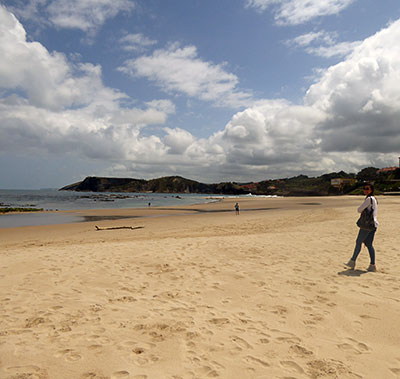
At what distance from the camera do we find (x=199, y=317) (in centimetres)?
477

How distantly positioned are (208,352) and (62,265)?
6.41 meters

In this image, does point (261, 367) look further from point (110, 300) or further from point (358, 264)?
point (358, 264)

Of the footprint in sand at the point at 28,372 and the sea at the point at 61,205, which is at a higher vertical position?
the footprint in sand at the point at 28,372

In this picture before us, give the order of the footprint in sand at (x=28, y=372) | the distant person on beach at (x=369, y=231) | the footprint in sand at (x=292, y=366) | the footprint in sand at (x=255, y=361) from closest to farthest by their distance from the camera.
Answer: the footprint in sand at (x=28, y=372) → the footprint in sand at (x=292, y=366) → the footprint in sand at (x=255, y=361) → the distant person on beach at (x=369, y=231)

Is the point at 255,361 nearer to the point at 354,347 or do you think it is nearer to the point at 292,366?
the point at 292,366

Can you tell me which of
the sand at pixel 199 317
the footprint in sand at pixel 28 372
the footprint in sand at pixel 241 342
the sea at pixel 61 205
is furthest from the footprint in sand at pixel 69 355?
the sea at pixel 61 205

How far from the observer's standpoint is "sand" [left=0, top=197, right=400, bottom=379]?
3.36 meters

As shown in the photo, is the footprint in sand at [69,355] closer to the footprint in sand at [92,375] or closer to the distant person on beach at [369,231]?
the footprint in sand at [92,375]

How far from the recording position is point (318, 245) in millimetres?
10805

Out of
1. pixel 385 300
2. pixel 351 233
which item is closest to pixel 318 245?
pixel 351 233

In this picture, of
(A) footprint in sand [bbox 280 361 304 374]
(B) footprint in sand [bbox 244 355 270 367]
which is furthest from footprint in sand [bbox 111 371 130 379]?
(A) footprint in sand [bbox 280 361 304 374]

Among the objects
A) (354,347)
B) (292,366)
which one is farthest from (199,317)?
(354,347)

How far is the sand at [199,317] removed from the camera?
11.0ft

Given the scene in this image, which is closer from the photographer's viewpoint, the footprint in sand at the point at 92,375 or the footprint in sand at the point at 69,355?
the footprint in sand at the point at 92,375
